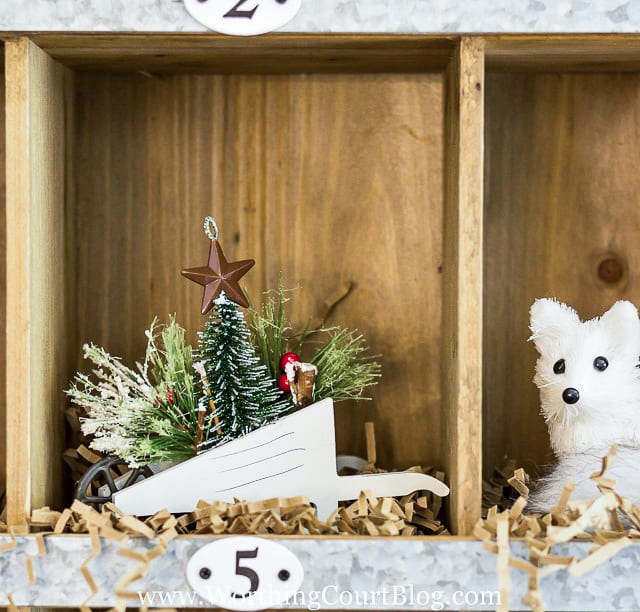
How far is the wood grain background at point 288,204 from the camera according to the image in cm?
106

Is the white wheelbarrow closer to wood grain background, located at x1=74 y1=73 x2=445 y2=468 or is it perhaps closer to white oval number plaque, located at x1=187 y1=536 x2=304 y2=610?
white oval number plaque, located at x1=187 y1=536 x2=304 y2=610

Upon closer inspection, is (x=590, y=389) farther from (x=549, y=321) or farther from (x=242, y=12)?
(x=242, y=12)

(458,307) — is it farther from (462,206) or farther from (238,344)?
(238,344)

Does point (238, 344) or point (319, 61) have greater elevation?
point (319, 61)

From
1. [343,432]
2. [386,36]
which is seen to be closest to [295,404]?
[343,432]

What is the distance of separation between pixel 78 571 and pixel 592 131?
83cm

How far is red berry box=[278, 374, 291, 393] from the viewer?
89 centimetres

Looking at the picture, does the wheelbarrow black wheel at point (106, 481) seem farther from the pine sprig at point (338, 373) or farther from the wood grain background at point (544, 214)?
the wood grain background at point (544, 214)

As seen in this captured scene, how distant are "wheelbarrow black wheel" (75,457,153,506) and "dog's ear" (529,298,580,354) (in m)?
0.49

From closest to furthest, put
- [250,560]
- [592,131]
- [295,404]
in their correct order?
[250,560]
[295,404]
[592,131]

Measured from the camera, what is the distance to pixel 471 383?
2.64ft

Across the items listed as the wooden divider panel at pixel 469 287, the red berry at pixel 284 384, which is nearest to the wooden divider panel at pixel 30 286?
the red berry at pixel 284 384

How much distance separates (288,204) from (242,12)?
320mm

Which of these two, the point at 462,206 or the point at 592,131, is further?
the point at 592,131
